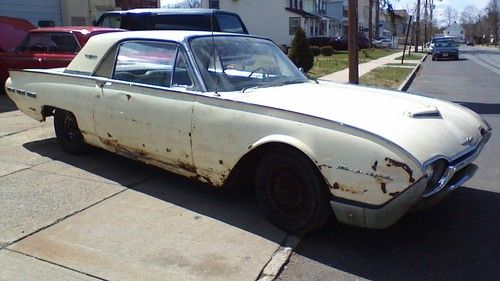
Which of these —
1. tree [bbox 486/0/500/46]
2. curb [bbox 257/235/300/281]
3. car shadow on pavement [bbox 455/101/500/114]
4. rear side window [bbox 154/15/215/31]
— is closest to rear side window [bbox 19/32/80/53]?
rear side window [bbox 154/15/215/31]

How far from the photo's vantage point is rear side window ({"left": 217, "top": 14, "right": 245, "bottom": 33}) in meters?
12.2

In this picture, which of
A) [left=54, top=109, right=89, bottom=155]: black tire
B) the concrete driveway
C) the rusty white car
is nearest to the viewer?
the rusty white car

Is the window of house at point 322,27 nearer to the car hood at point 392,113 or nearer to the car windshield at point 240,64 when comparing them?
the car windshield at point 240,64

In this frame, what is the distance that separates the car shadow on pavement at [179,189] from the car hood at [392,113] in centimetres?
106

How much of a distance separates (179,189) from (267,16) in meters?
40.3

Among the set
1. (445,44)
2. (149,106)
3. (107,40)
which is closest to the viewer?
(149,106)

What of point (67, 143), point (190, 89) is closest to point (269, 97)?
point (190, 89)

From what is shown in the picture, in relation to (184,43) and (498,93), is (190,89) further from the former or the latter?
(498,93)

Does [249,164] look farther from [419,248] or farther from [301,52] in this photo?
[301,52]

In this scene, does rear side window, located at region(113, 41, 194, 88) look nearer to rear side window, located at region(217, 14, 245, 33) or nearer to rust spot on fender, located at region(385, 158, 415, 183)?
rust spot on fender, located at region(385, 158, 415, 183)

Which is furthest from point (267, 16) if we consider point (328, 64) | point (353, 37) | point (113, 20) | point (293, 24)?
point (353, 37)

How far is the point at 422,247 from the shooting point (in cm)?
365

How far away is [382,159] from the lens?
10.3ft

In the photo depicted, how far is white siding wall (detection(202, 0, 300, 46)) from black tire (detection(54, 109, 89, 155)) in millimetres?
37955
